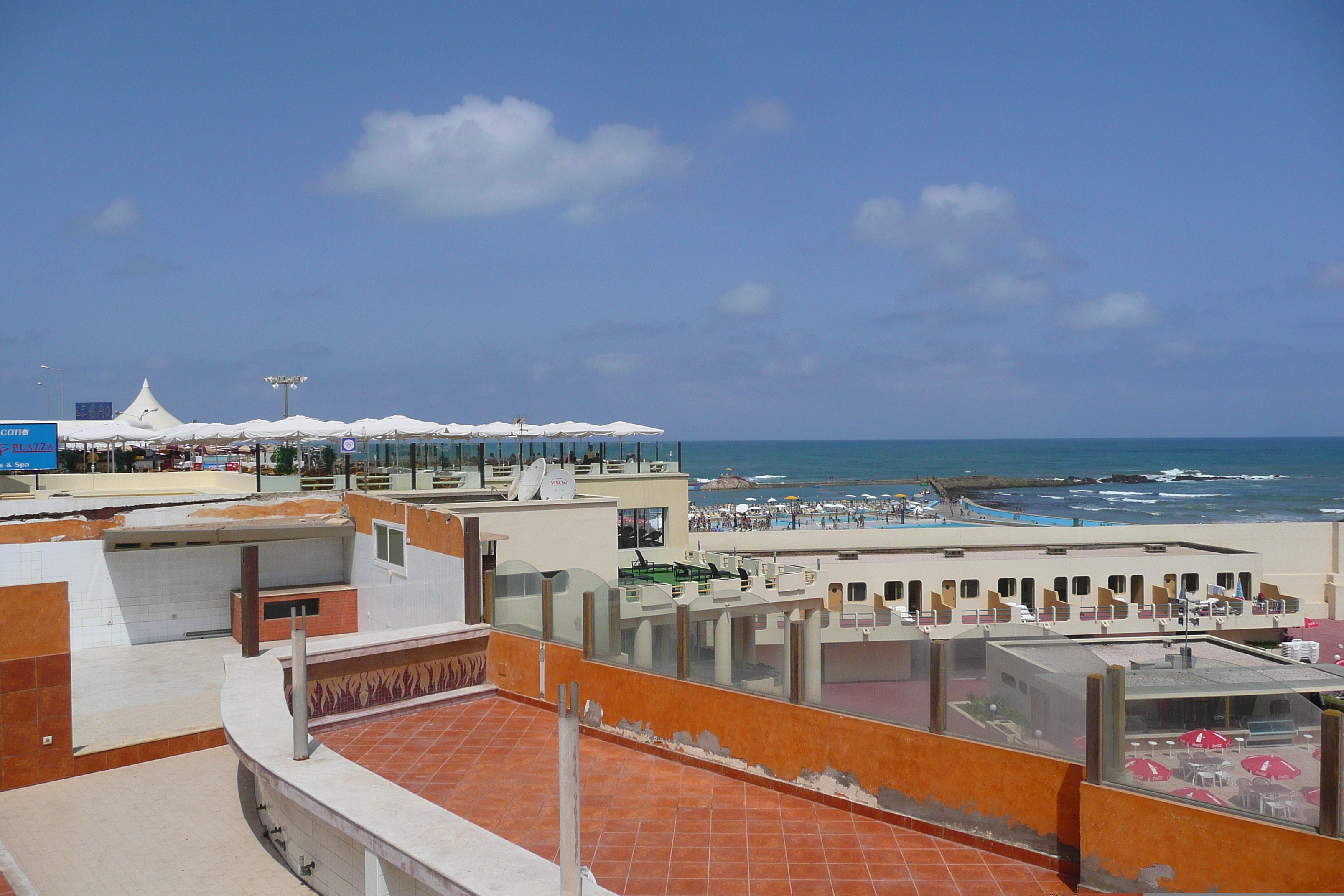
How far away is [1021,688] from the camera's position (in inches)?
277

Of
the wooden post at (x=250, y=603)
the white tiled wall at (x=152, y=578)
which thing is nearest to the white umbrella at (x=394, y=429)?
the white tiled wall at (x=152, y=578)

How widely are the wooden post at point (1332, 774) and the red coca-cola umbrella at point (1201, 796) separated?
537 millimetres

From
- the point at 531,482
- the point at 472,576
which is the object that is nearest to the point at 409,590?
the point at 531,482

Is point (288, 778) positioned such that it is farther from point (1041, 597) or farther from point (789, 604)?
point (1041, 597)

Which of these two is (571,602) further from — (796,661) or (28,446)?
(28,446)

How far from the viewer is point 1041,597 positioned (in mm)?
30500

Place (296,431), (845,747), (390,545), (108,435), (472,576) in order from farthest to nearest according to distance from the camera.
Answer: (108,435) < (296,431) < (390,545) < (472,576) < (845,747)

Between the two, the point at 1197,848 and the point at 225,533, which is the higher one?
the point at 225,533

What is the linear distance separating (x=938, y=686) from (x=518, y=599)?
20.0 ft

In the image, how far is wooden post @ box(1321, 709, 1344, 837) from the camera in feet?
17.7

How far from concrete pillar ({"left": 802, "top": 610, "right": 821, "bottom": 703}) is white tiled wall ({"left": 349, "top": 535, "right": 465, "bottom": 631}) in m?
6.09

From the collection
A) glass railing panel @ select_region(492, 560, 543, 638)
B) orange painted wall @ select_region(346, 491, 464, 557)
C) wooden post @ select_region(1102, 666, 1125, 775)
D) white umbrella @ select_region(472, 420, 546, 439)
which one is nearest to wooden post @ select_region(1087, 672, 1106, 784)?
wooden post @ select_region(1102, 666, 1125, 775)

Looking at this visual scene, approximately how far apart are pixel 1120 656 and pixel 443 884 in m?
14.3

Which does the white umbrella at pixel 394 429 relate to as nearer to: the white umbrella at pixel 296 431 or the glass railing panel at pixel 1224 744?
the white umbrella at pixel 296 431
